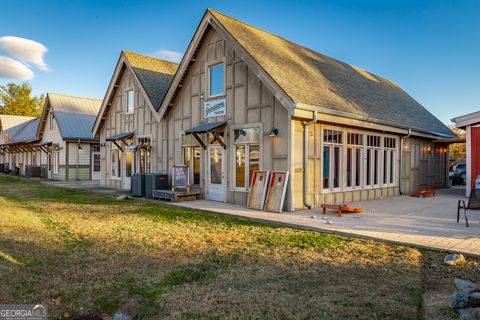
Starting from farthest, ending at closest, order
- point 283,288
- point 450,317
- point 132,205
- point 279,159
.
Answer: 1. point 132,205
2. point 279,159
3. point 283,288
4. point 450,317

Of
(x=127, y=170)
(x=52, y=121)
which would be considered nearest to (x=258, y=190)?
(x=127, y=170)

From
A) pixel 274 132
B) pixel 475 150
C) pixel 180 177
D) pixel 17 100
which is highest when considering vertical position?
pixel 17 100

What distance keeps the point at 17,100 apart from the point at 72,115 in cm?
3891

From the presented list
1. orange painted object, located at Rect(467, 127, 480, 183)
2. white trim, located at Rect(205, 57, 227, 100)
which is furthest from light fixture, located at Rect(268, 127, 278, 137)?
orange painted object, located at Rect(467, 127, 480, 183)

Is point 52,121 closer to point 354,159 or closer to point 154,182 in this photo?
point 154,182

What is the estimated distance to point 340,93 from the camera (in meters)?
13.7

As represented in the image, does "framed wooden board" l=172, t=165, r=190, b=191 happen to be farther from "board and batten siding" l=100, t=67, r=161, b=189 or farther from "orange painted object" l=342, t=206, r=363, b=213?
"orange painted object" l=342, t=206, r=363, b=213

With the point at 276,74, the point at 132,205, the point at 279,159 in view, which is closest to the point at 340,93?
the point at 276,74

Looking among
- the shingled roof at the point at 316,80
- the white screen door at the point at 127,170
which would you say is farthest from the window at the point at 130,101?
the shingled roof at the point at 316,80

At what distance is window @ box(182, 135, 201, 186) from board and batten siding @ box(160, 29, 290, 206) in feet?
1.01

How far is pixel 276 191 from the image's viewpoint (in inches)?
425

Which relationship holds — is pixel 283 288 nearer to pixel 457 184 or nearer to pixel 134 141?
pixel 134 141

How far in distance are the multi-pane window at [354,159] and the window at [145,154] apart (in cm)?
885

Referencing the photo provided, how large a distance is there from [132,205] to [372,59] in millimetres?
22244
